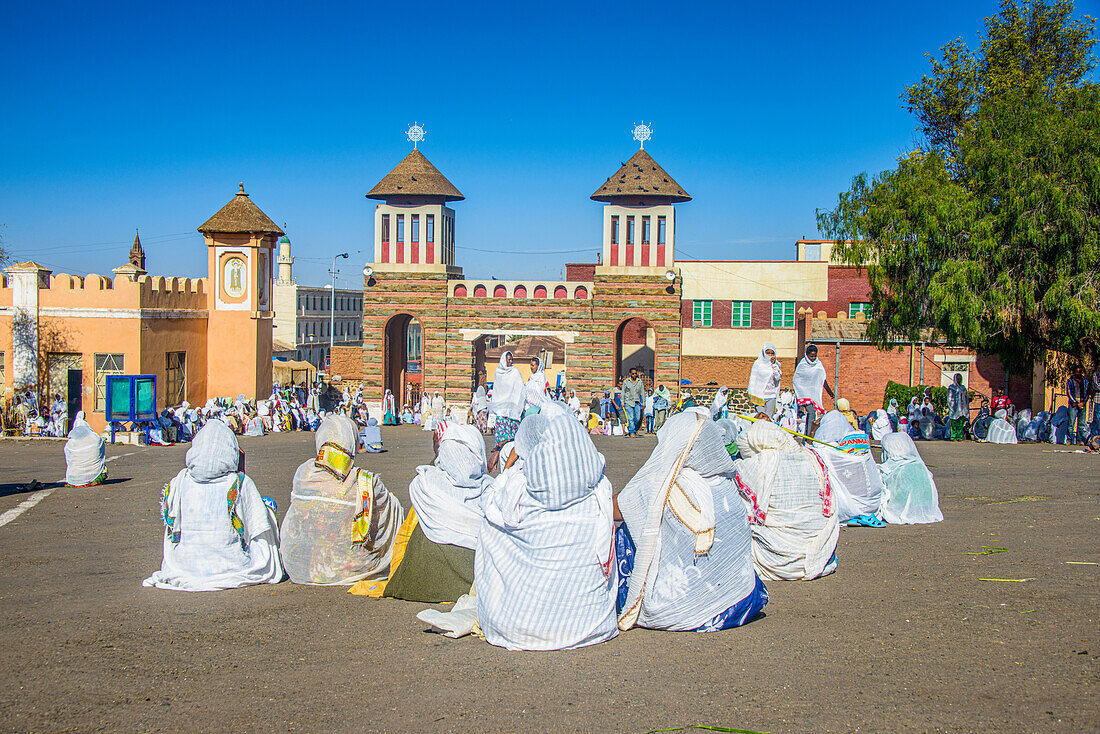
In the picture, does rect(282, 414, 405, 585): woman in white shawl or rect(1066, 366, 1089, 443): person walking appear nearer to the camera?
rect(282, 414, 405, 585): woman in white shawl

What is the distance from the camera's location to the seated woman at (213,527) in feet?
21.3

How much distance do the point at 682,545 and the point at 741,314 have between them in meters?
32.5

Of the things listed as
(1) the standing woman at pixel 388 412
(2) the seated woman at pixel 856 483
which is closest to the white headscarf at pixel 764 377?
(2) the seated woman at pixel 856 483

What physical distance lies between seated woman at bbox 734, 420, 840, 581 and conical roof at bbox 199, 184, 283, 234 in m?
19.8

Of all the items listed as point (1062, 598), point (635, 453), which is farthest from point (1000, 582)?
point (635, 453)

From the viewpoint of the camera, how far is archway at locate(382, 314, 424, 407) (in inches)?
1101

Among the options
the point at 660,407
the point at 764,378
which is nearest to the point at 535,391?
the point at 764,378

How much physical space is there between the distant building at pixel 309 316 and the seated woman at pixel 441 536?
44937mm

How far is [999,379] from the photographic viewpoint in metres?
27.2

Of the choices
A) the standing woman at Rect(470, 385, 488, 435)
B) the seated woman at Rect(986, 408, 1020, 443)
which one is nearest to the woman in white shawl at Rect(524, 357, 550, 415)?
the standing woman at Rect(470, 385, 488, 435)

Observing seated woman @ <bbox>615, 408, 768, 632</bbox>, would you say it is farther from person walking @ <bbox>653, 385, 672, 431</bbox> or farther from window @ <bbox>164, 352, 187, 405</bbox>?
window @ <bbox>164, 352, 187, 405</bbox>

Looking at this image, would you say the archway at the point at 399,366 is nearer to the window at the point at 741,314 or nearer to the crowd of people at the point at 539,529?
the window at the point at 741,314

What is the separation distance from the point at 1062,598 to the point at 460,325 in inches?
898

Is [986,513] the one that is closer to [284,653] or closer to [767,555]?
[767,555]
